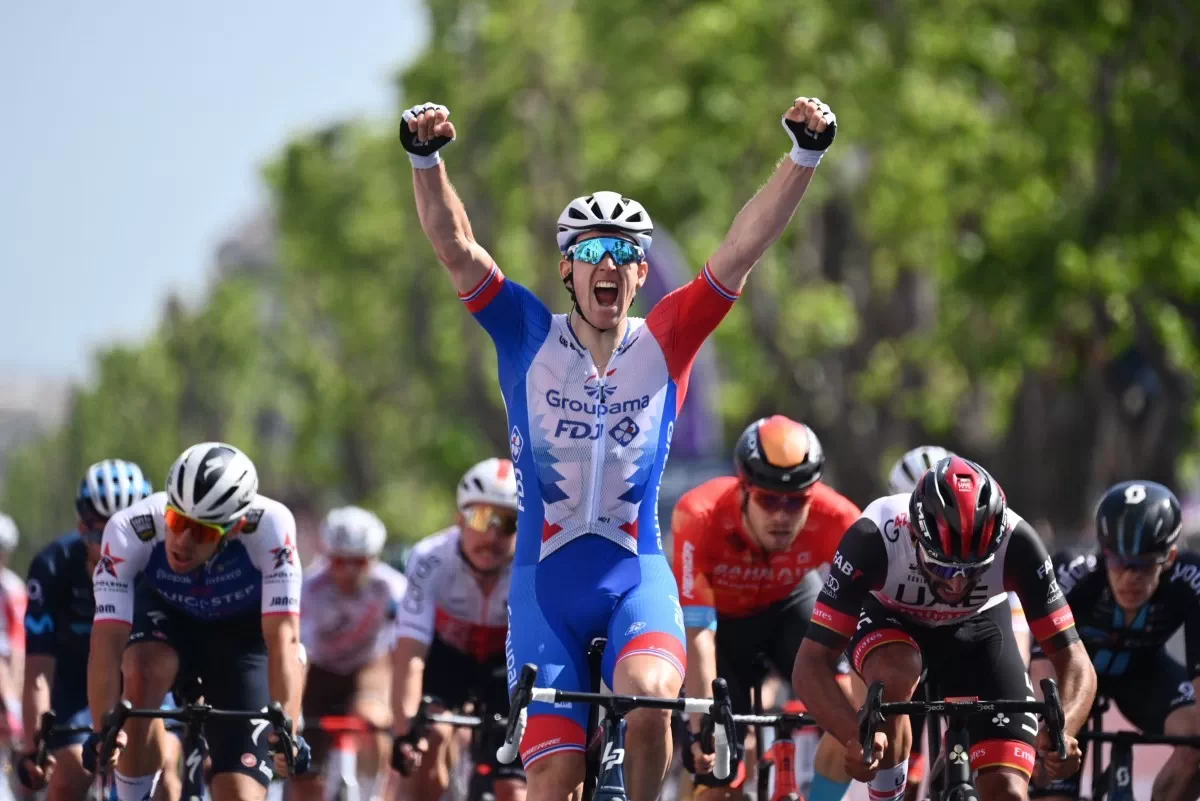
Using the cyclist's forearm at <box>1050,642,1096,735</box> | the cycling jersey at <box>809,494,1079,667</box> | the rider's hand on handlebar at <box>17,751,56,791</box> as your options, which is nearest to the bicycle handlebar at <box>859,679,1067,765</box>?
the cyclist's forearm at <box>1050,642,1096,735</box>

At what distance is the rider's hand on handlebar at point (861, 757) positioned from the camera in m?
7.06

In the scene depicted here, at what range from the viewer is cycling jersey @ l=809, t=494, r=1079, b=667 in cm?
759

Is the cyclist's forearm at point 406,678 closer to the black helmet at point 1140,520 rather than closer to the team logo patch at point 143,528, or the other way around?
the team logo patch at point 143,528

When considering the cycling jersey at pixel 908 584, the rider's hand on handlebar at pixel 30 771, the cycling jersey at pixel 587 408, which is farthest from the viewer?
the rider's hand on handlebar at pixel 30 771

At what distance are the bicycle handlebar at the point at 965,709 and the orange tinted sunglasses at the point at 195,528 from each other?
2.87 m

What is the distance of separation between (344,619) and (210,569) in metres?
4.23

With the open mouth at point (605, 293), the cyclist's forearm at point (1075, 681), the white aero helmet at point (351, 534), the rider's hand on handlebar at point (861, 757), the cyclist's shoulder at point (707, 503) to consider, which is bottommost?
the rider's hand on handlebar at point (861, 757)

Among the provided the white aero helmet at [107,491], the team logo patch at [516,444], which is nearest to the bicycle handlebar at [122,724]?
the team logo patch at [516,444]

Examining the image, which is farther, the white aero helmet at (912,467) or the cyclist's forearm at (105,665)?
the white aero helmet at (912,467)

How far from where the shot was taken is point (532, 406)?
7.37 metres

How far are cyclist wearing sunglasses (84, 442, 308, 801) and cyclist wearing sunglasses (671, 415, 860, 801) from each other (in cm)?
176

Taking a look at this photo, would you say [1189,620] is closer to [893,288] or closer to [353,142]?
[893,288]

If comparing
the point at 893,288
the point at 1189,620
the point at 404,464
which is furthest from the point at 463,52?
the point at 1189,620

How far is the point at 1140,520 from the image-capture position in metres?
8.70
